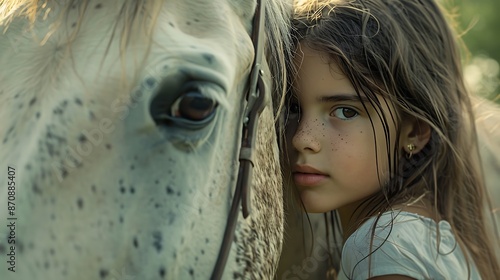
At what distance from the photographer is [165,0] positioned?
141cm

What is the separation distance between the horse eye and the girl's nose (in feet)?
1.72

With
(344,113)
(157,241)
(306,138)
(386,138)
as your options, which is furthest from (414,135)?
(157,241)

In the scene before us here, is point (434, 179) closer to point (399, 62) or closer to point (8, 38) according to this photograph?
point (399, 62)

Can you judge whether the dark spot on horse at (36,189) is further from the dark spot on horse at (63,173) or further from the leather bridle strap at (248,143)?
the leather bridle strap at (248,143)

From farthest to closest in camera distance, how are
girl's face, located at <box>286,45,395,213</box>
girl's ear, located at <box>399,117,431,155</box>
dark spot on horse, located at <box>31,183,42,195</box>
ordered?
girl's ear, located at <box>399,117,431,155</box> → girl's face, located at <box>286,45,395,213</box> → dark spot on horse, located at <box>31,183,42,195</box>

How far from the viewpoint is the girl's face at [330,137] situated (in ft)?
5.90

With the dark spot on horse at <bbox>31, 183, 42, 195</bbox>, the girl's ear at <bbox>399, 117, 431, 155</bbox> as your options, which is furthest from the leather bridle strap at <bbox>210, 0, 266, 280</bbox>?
the girl's ear at <bbox>399, 117, 431, 155</bbox>

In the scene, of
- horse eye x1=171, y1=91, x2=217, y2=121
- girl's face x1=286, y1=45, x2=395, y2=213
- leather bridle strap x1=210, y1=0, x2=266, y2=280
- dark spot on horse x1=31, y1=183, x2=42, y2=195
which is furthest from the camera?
girl's face x1=286, y1=45, x2=395, y2=213

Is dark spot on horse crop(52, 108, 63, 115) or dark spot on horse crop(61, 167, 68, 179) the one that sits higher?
dark spot on horse crop(52, 108, 63, 115)

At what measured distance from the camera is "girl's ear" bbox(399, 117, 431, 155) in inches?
76.4

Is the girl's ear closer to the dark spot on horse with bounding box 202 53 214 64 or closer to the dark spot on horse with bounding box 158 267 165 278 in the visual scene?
the dark spot on horse with bounding box 202 53 214 64

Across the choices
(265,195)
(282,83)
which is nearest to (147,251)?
(265,195)

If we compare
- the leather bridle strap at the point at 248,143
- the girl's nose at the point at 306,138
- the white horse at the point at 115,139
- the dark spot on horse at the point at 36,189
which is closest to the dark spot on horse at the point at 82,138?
the white horse at the point at 115,139

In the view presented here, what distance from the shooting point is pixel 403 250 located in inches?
67.2
